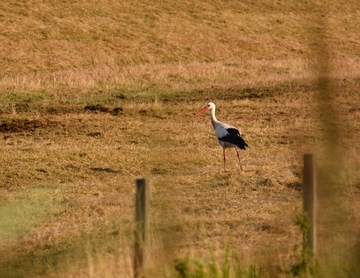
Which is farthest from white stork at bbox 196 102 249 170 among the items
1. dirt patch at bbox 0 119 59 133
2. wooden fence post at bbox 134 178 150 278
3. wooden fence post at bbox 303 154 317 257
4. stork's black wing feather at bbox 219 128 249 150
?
wooden fence post at bbox 134 178 150 278

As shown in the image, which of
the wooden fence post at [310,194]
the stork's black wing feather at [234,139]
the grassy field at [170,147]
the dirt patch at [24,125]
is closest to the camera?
the grassy field at [170,147]

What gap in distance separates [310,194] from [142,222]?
1.08 meters

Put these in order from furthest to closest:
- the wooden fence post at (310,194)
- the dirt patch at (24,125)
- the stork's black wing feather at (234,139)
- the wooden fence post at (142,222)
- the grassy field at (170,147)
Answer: the dirt patch at (24,125)
the stork's black wing feather at (234,139)
the wooden fence post at (310,194)
the wooden fence post at (142,222)
the grassy field at (170,147)

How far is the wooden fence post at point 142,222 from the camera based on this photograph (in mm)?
5707

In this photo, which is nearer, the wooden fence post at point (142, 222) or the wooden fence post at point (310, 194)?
the wooden fence post at point (142, 222)

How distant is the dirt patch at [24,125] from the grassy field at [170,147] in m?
0.04

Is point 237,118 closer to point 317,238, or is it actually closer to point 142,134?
point 142,134

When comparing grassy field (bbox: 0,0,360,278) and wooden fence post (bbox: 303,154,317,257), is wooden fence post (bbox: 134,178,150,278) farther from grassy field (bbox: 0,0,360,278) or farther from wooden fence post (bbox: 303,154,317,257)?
wooden fence post (bbox: 303,154,317,257)

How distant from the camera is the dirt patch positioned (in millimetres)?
18845

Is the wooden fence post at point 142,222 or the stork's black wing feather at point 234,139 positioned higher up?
the stork's black wing feather at point 234,139

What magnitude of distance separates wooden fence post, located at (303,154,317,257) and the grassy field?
0.39 feet

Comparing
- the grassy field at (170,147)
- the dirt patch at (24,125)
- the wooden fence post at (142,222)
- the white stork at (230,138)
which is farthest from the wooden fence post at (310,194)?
the dirt patch at (24,125)

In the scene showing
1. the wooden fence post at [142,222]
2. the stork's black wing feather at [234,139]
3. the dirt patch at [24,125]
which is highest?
the dirt patch at [24,125]

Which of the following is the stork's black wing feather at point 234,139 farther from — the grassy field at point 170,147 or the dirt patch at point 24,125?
the dirt patch at point 24,125
